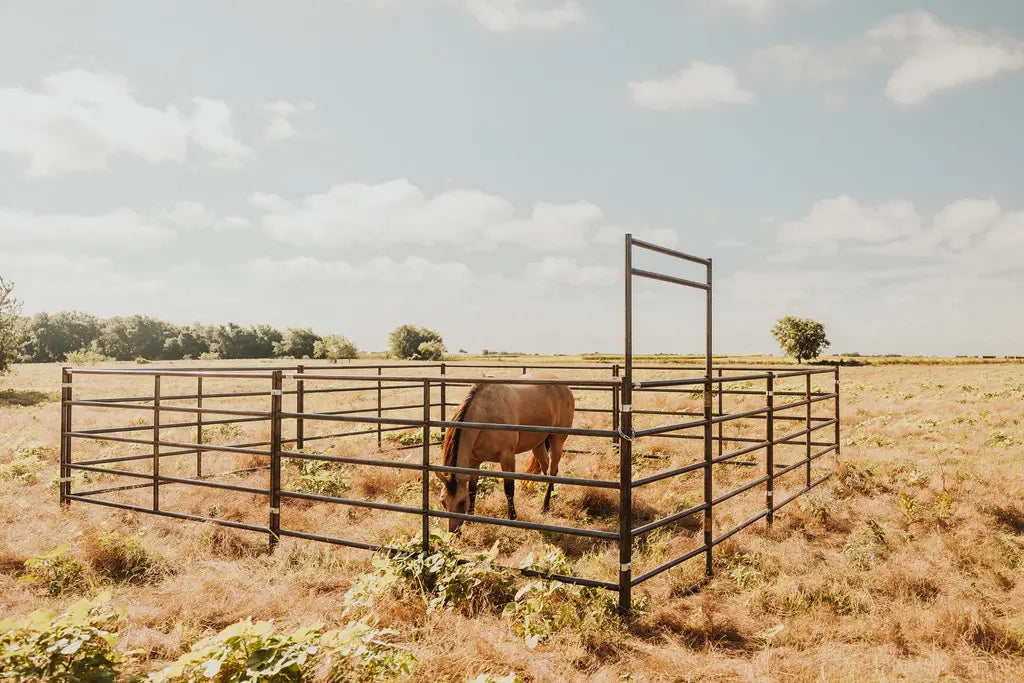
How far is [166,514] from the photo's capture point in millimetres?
6117

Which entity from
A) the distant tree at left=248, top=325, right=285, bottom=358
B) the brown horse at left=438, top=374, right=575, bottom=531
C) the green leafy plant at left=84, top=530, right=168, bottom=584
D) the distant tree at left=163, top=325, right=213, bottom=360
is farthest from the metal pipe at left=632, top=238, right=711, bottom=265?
the distant tree at left=163, top=325, right=213, bottom=360

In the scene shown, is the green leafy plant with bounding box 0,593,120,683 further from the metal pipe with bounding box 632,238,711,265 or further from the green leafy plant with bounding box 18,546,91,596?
the metal pipe with bounding box 632,238,711,265

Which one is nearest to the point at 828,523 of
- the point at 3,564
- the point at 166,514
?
the point at 166,514

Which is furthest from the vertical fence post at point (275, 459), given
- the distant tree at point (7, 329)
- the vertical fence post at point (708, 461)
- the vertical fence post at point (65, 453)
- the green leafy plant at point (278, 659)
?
the distant tree at point (7, 329)

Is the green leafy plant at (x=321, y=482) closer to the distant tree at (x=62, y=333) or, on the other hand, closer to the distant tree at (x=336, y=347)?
the distant tree at (x=336, y=347)

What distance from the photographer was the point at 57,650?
296cm

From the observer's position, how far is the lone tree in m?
72.5

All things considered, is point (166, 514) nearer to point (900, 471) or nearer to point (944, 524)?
point (944, 524)

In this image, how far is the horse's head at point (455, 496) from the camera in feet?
17.4

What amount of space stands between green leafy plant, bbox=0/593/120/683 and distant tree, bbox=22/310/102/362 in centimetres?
9356

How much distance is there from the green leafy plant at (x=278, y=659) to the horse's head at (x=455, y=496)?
7.16ft

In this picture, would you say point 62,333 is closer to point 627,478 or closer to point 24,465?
point 24,465

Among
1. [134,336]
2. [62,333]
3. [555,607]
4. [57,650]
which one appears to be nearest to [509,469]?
[555,607]

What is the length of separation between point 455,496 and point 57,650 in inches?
117
